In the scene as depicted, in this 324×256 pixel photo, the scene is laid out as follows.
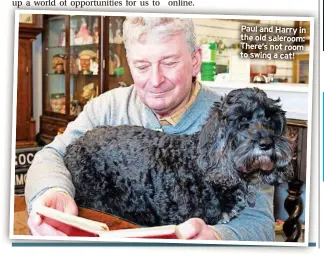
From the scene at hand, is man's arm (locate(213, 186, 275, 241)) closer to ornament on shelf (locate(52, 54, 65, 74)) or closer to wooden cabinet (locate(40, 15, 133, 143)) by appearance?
wooden cabinet (locate(40, 15, 133, 143))

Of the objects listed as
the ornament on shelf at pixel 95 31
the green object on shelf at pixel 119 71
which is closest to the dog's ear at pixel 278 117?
the green object on shelf at pixel 119 71

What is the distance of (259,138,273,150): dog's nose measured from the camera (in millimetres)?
1286

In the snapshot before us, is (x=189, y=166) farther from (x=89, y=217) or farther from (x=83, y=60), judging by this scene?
(x=83, y=60)

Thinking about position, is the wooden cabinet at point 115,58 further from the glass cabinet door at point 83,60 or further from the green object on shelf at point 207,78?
the green object on shelf at point 207,78

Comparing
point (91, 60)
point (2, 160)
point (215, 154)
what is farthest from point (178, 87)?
point (2, 160)

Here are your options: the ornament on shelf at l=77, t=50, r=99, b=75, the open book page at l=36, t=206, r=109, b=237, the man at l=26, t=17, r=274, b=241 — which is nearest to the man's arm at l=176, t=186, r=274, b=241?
the man at l=26, t=17, r=274, b=241

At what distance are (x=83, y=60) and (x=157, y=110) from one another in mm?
360

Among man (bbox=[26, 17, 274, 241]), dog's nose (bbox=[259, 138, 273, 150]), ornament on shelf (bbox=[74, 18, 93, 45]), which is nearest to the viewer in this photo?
dog's nose (bbox=[259, 138, 273, 150])

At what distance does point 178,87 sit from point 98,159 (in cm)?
35

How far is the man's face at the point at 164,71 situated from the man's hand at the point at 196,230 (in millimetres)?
368

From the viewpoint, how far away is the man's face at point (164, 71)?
140cm

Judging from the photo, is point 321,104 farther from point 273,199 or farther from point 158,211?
point 158,211

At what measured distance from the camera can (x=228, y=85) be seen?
139cm

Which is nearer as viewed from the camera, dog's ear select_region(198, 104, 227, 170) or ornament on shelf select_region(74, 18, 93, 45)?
dog's ear select_region(198, 104, 227, 170)
